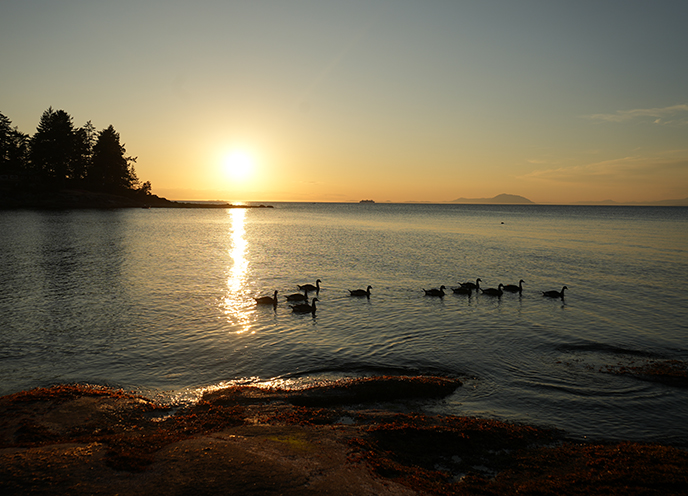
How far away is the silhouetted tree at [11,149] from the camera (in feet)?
394

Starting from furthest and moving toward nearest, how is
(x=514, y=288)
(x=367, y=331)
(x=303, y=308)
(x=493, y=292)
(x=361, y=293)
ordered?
(x=514, y=288) < (x=493, y=292) < (x=361, y=293) < (x=303, y=308) < (x=367, y=331)

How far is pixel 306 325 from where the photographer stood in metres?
21.2

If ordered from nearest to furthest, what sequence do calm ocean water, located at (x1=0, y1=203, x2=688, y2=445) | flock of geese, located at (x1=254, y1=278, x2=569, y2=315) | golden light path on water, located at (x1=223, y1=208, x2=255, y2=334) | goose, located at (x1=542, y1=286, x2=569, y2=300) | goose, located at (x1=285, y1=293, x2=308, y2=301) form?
calm ocean water, located at (x1=0, y1=203, x2=688, y2=445) < golden light path on water, located at (x1=223, y1=208, x2=255, y2=334) < flock of geese, located at (x1=254, y1=278, x2=569, y2=315) < goose, located at (x1=285, y1=293, x2=308, y2=301) < goose, located at (x1=542, y1=286, x2=569, y2=300)

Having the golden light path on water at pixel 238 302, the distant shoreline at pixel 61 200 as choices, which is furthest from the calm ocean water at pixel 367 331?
the distant shoreline at pixel 61 200

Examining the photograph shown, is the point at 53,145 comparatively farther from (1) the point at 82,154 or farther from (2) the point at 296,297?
(2) the point at 296,297

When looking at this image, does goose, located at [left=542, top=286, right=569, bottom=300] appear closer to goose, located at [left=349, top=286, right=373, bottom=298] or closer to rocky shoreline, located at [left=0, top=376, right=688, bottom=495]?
goose, located at [left=349, top=286, right=373, bottom=298]

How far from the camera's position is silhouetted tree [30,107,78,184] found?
119 meters

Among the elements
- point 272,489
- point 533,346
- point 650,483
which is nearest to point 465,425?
point 650,483

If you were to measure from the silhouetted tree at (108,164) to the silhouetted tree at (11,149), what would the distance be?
18.8 m

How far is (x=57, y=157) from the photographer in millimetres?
120938

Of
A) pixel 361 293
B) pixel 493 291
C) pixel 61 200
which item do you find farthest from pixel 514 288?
pixel 61 200

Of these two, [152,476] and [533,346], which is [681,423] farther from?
[152,476]

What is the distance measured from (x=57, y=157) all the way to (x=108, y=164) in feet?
61.4

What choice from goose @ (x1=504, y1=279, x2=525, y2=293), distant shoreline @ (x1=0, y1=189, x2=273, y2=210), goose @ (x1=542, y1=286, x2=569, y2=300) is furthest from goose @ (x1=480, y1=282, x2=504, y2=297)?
distant shoreline @ (x1=0, y1=189, x2=273, y2=210)
